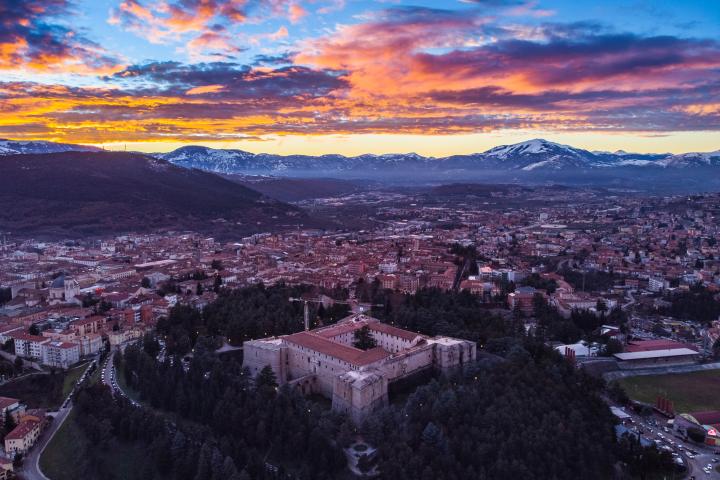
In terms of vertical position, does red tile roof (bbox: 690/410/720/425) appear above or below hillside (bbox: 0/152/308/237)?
below

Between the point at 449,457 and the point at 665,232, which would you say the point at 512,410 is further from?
the point at 665,232

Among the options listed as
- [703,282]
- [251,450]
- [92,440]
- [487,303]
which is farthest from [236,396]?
[703,282]

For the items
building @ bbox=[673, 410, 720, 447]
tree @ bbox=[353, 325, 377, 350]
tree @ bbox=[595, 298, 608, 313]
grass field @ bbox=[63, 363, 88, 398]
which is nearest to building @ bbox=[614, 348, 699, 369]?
building @ bbox=[673, 410, 720, 447]

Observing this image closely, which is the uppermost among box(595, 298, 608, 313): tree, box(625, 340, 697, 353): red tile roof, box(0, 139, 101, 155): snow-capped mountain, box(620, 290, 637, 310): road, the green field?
box(0, 139, 101, 155): snow-capped mountain

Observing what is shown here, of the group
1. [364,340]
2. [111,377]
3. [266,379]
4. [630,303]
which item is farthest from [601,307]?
[111,377]

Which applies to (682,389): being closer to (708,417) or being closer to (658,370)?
(658,370)

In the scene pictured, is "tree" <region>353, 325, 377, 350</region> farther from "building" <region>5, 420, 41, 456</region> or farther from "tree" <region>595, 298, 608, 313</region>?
"tree" <region>595, 298, 608, 313</region>
